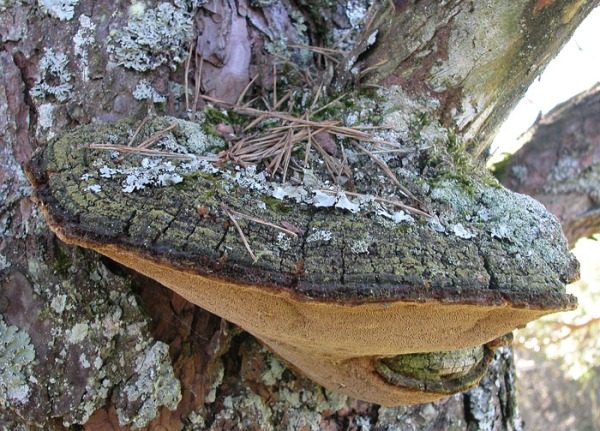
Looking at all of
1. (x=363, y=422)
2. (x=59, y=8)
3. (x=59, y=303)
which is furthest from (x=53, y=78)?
(x=363, y=422)

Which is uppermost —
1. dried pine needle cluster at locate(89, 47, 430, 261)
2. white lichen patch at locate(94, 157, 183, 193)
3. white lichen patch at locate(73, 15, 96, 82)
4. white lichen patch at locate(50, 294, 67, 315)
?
white lichen patch at locate(73, 15, 96, 82)

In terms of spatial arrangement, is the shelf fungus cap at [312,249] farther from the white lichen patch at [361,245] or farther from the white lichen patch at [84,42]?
the white lichen patch at [84,42]

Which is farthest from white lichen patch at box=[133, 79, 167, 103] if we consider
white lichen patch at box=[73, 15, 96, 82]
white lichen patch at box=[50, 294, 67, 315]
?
white lichen patch at box=[50, 294, 67, 315]

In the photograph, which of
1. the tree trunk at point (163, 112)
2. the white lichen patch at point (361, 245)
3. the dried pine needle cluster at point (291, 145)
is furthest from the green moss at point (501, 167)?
the white lichen patch at point (361, 245)

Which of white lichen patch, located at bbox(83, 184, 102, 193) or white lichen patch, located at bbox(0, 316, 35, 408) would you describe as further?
white lichen patch, located at bbox(0, 316, 35, 408)

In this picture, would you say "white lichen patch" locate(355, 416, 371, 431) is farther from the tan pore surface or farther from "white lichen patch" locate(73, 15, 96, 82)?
"white lichen patch" locate(73, 15, 96, 82)

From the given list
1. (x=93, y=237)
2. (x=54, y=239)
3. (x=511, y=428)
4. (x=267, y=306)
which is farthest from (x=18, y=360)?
(x=511, y=428)

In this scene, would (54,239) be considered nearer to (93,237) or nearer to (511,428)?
(93,237)
